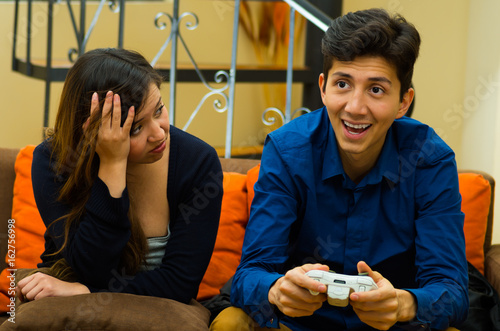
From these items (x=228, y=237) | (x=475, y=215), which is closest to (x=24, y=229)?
(x=228, y=237)

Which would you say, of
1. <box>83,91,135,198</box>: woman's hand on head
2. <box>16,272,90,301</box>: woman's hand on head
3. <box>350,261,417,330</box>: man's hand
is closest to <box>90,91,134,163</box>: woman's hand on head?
<box>83,91,135,198</box>: woman's hand on head

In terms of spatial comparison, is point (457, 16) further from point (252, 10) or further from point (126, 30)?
point (126, 30)

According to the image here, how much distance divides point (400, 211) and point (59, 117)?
959mm

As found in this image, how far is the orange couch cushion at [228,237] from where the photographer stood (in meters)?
2.07

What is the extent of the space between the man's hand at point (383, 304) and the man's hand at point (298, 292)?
0.08m

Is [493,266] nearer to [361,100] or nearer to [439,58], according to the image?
[361,100]

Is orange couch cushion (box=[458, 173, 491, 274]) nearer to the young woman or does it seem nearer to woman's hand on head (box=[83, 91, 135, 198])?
the young woman

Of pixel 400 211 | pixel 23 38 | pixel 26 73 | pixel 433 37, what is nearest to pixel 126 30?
pixel 23 38

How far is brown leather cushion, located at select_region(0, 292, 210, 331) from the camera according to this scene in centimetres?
147

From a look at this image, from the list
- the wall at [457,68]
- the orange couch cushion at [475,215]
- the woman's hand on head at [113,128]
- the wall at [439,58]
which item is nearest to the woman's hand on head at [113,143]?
the woman's hand on head at [113,128]

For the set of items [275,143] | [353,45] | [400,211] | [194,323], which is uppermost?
[353,45]

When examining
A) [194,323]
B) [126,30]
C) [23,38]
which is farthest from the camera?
[126,30]

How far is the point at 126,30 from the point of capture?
4.42 m

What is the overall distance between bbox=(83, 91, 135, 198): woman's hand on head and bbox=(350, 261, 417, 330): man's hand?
669mm
